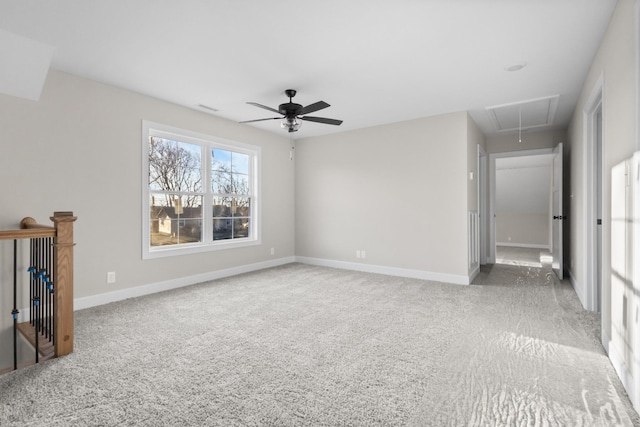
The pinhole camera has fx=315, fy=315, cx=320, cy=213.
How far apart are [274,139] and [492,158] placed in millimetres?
4314

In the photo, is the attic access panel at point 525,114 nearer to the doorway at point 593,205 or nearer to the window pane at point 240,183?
the doorway at point 593,205

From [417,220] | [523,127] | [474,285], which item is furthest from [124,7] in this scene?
[523,127]

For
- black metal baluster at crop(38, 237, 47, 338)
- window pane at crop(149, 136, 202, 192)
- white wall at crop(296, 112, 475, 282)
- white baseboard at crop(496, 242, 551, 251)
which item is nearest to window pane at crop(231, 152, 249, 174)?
window pane at crop(149, 136, 202, 192)

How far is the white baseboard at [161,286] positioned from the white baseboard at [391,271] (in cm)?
88

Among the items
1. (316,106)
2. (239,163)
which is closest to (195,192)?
(239,163)

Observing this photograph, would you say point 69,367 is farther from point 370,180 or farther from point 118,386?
point 370,180

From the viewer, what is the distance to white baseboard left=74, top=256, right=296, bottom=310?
346 centimetres

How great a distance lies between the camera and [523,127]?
5461 millimetres

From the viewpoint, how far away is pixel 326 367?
215 centimetres

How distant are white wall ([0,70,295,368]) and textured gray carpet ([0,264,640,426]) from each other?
23.2 inches

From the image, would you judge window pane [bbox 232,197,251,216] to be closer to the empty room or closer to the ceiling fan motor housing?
the empty room

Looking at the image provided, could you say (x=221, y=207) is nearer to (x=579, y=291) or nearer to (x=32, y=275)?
(x=32, y=275)

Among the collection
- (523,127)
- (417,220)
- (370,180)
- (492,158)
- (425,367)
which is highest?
(523,127)

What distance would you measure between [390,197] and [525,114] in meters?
2.32
